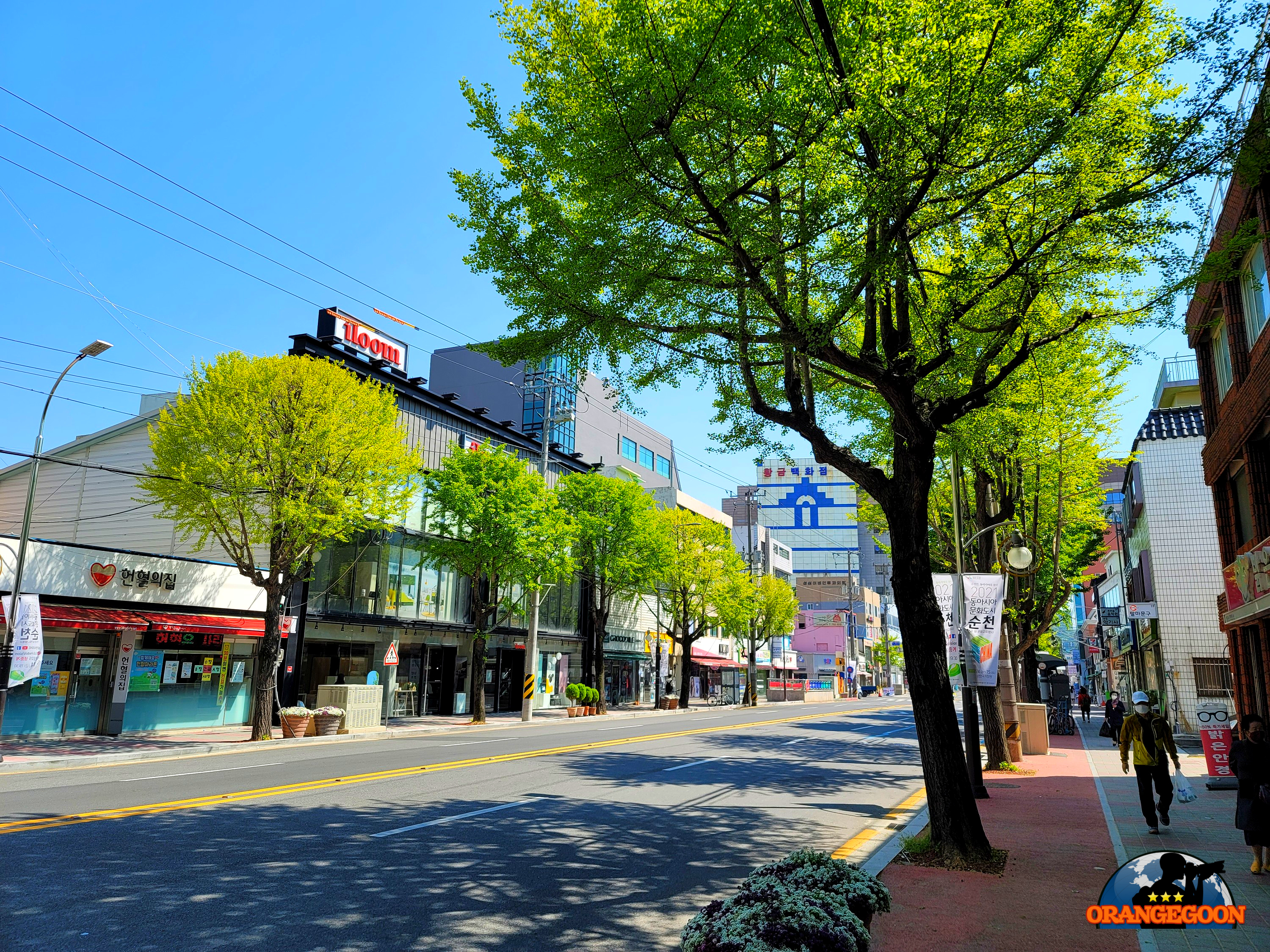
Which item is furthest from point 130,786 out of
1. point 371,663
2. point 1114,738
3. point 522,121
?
point 1114,738

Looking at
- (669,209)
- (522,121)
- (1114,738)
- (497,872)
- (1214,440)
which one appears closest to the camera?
(497,872)

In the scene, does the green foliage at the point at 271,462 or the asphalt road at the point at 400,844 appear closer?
the asphalt road at the point at 400,844

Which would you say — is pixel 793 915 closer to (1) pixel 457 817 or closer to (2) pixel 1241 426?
(1) pixel 457 817

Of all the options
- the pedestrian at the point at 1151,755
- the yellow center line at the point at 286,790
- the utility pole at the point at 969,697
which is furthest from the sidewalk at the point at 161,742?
the pedestrian at the point at 1151,755

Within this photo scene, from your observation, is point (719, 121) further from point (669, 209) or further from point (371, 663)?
point (371, 663)

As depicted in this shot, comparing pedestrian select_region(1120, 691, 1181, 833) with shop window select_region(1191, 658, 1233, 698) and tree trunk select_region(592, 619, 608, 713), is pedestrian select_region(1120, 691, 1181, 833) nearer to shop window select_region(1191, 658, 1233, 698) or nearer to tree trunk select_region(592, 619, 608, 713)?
shop window select_region(1191, 658, 1233, 698)

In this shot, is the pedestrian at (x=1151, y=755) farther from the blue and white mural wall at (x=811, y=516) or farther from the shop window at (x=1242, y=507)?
the blue and white mural wall at (x=811, y=516)

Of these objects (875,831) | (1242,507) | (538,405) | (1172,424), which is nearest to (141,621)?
(875,831)

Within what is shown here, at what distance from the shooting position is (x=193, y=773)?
15.1 meters

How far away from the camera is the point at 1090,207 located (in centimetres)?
930

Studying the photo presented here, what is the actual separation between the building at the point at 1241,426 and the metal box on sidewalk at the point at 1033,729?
5.41m

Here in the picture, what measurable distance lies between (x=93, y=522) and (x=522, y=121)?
2643cm

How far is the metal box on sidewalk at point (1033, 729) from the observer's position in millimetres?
22250

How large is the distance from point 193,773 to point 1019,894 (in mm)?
13858
